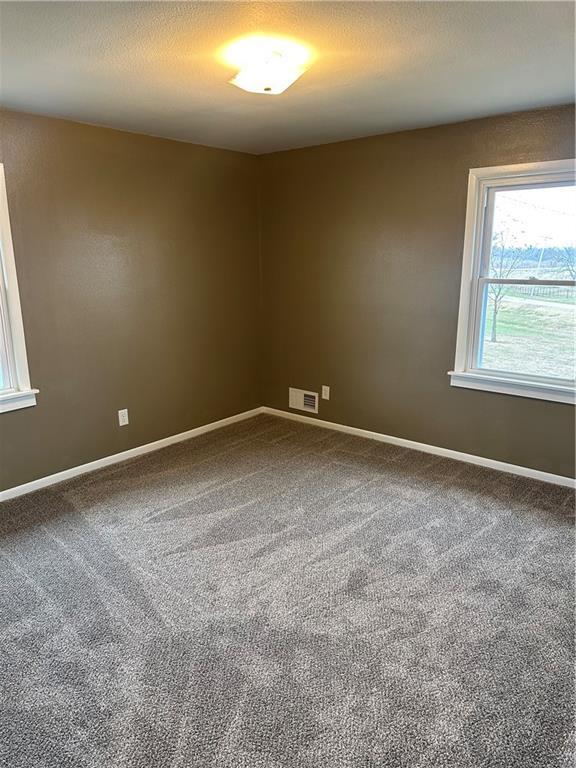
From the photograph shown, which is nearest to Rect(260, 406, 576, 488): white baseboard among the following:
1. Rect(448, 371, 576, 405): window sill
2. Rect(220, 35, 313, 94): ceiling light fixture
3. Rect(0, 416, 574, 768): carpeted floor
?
Rect(0, 416, 574, 768): carpeted floor

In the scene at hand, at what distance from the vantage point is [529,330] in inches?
132

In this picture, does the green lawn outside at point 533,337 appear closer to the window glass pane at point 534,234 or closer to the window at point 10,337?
the window glass pane at point 534,234

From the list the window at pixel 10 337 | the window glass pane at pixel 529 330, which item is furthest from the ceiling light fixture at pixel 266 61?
the window glass pane at pixel 529 330

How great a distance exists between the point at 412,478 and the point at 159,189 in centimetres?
274

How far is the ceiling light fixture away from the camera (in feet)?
6.53

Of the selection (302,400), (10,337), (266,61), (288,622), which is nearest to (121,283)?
(10,337)

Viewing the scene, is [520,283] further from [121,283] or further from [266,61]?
[121,283]

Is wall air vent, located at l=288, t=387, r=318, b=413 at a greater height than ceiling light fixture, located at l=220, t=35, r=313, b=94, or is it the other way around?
ceiling light fixture, located at l=220, t=35, r=313, b=94

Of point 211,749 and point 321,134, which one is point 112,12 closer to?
point 321,134

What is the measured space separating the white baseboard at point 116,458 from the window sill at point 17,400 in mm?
513

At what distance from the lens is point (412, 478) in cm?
349

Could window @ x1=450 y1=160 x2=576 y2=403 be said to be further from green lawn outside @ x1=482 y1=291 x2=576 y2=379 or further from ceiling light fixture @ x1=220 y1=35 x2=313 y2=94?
ceiling light fixture @ x1=220 y1=35 x2=313 y2=94

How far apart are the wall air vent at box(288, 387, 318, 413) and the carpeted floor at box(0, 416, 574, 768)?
111 centimetres

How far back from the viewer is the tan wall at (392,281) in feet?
10.9
